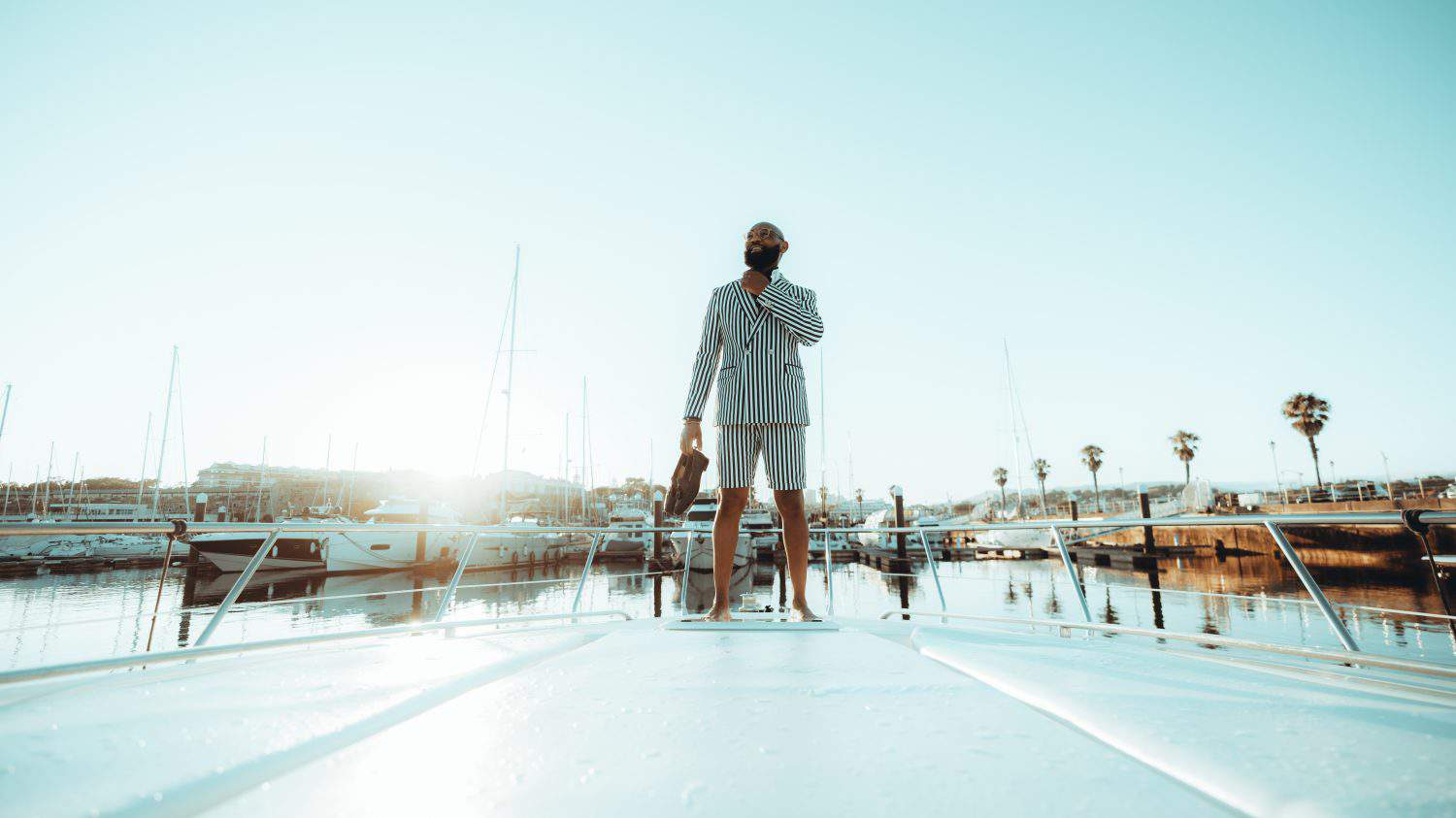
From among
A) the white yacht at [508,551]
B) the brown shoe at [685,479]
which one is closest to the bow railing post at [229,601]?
the brown shoe at [685,479]

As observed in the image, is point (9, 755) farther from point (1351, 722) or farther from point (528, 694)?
point (1351, 722)

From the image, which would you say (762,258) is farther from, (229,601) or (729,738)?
(229,601)

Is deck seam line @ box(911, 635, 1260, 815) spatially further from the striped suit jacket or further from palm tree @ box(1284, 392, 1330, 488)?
palm tree @ box(1284, 392, 1330, 488)

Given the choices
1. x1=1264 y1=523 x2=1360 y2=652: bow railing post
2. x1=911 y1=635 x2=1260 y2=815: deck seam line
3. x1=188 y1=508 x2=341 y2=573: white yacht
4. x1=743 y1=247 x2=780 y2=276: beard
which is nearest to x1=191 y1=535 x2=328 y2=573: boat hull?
x1=188 y1=508 x2=341 y2=573: white yacht

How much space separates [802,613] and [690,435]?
686mm

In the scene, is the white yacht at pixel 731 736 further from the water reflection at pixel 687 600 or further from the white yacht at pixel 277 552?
the white yacht at pixel 277 552

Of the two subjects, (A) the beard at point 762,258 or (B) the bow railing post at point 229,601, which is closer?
(B) the bow railing post at point 229,601

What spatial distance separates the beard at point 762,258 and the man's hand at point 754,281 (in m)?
0.08

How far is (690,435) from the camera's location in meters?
1.99

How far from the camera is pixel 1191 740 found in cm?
60

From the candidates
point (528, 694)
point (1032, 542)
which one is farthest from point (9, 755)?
point (1032, 542)

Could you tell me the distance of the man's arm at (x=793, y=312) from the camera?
6.37 ft

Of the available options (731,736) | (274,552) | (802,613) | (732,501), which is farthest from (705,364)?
(274,552)

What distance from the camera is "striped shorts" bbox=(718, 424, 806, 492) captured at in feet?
6.27
